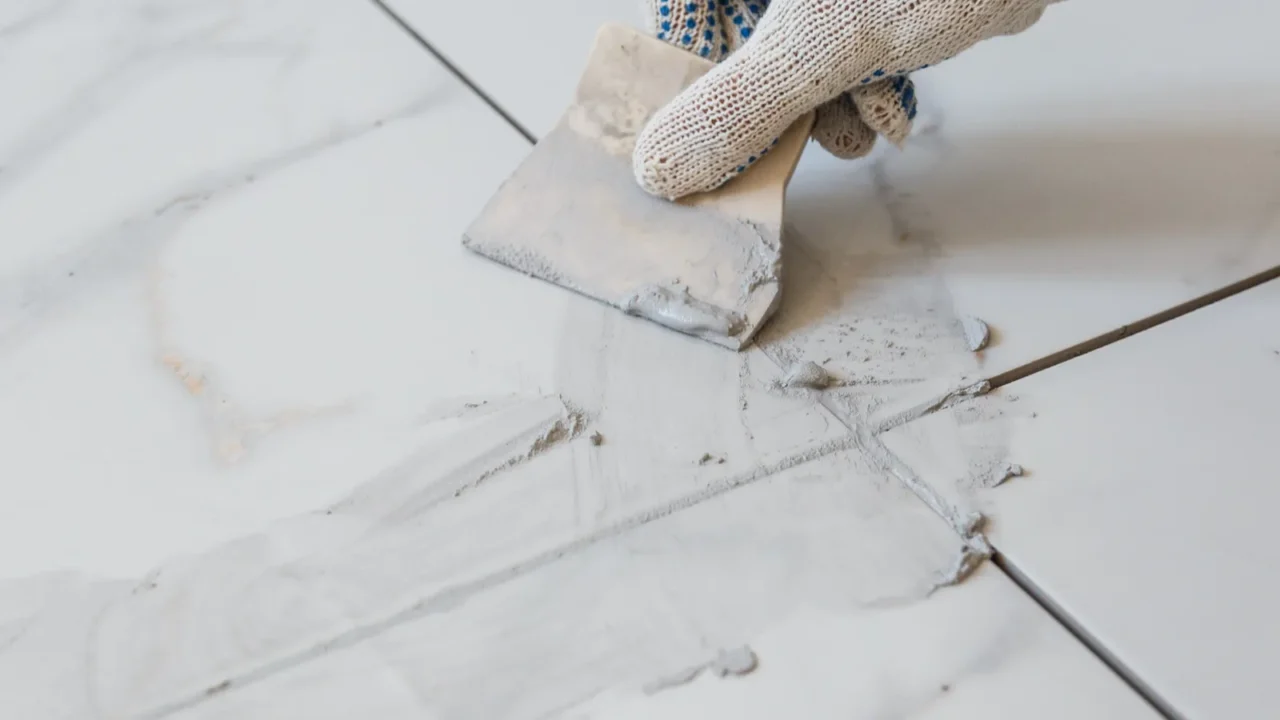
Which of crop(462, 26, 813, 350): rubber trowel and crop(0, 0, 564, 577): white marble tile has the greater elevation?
crop(462, 26, 813, 350): rubber trowel

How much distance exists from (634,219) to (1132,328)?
36 cm

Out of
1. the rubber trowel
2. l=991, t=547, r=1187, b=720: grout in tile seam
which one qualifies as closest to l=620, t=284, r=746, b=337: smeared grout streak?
the rubber trowel

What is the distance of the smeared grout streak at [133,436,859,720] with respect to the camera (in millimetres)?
541

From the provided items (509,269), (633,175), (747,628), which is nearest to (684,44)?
(633,175)

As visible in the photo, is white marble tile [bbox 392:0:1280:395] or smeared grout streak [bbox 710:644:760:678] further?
white marble tile [bbox 392:0:1280:395]

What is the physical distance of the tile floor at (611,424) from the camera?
0.54 metres

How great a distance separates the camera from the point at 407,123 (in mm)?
907

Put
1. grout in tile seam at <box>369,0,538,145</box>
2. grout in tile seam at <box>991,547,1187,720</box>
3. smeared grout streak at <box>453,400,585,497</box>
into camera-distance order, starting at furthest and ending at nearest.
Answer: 1. grout in tile seam at <box>369,0,538,145</box>
2. smeared grout streak at <box>453,400,585,497</box>
3. grout in tile seam at <box>991,547,1187,720</box>

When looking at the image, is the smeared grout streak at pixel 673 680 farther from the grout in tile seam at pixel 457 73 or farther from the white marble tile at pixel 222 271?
the grout in tile seam at pixel 457 73

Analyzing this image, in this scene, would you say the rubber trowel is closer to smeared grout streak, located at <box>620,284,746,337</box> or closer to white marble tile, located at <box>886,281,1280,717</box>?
smeared grout streak, located at <box>620,284,746,337</box>

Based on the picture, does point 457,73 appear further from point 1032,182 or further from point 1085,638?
point 1085,638

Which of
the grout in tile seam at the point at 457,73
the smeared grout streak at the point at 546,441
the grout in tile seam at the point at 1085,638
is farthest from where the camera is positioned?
the grout in tile seam at the point at 457,73

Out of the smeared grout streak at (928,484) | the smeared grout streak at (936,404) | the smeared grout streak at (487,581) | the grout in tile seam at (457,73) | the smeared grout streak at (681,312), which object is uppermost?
the grout in tile seam at (457,73)

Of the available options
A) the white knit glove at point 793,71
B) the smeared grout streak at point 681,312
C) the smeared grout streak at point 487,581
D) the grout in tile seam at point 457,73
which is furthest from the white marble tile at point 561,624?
the grout in tile seam at point 457,73
